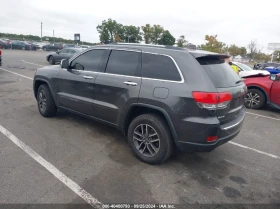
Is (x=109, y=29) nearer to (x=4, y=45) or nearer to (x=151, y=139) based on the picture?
(x=4, y=45)

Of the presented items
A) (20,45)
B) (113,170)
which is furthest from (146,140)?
(20,45)

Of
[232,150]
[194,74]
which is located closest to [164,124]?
[194,74]

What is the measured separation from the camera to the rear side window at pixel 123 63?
354cm

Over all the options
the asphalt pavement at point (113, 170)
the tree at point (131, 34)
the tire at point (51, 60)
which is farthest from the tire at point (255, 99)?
the tree at point (131, 34)

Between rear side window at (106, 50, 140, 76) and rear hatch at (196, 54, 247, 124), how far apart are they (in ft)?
3.25

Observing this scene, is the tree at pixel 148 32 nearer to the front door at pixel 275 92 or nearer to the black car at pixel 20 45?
the black car at pixel 20 45

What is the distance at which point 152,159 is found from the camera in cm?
338

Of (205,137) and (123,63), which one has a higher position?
(123,63)

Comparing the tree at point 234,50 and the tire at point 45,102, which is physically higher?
the tree at point 234,50

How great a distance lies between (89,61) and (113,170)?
2.09 m

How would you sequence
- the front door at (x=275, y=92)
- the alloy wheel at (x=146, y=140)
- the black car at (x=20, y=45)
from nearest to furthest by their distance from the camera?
the alloy wheel at (x=146, y=140) → the front door at (x=275, y=92) → the black car at (x=20, y=45)

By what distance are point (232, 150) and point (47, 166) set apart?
3.19 meters

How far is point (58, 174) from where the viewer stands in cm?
305

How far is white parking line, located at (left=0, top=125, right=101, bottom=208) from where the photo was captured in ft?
8.55
